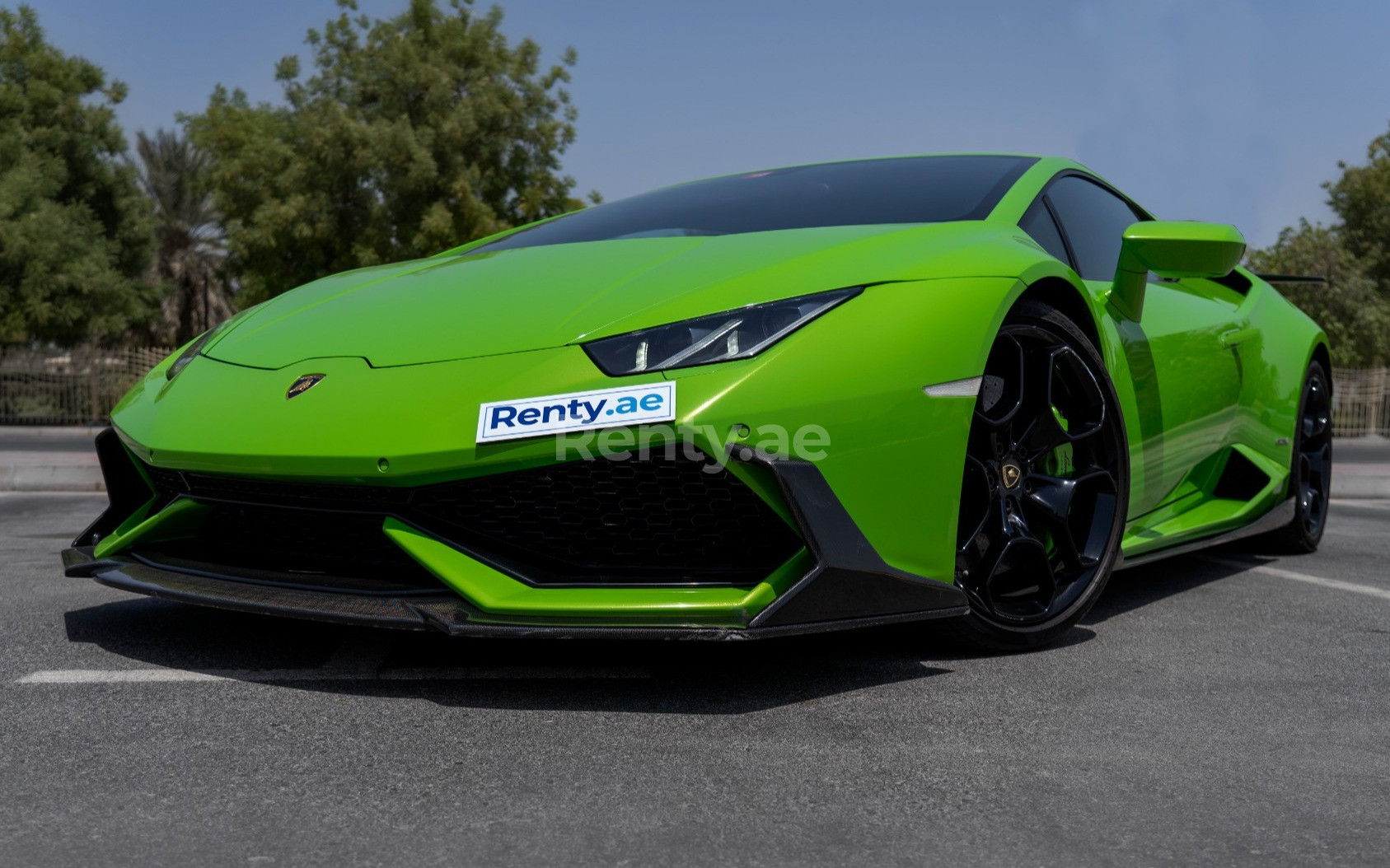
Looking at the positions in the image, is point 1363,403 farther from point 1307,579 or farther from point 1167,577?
point 1167,577

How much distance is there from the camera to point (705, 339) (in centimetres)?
251

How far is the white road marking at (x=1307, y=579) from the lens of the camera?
163 inches

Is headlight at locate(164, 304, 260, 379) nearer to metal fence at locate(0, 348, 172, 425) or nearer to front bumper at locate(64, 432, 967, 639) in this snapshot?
front bumper at locate(64, 432, 967, 639)

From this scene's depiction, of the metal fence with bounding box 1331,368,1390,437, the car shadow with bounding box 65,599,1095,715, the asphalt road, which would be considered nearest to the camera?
the asphalt road

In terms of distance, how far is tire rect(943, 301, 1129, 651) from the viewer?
9.64 ft

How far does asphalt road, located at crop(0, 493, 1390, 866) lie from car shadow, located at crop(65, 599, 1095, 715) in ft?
0.03

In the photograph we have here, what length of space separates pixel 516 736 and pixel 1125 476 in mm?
1781

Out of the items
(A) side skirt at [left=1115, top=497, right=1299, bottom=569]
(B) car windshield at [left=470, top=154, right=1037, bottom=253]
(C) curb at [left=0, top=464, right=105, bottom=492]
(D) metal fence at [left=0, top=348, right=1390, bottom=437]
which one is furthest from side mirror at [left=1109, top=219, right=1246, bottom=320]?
(D) metal fence at [left=0, top=348, right=1390, bottom=437]

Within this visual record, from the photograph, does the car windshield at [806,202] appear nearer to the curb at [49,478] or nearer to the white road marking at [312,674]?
the white road marking at [312,674]

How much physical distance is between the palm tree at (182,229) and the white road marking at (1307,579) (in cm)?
3516

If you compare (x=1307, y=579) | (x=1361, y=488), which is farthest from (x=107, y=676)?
(x=1361, y=488)

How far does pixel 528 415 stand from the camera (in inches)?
96.6

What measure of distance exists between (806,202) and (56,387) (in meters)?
24.2

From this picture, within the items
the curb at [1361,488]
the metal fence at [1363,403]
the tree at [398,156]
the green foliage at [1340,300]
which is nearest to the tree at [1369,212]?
the green foliage at [1340,300]
